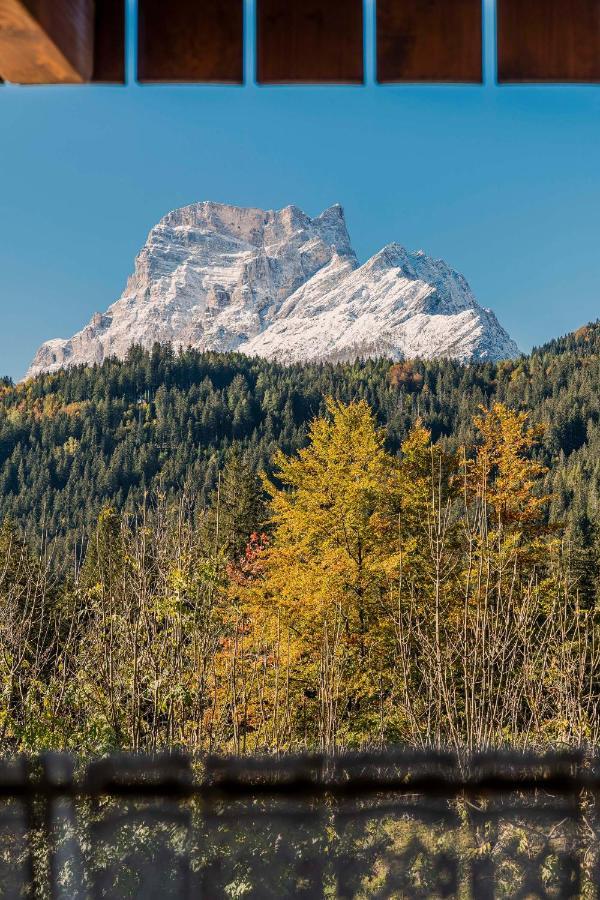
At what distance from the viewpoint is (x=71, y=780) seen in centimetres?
240

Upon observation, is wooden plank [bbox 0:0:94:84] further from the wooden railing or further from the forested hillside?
the forested hillside

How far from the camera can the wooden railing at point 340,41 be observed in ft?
3.10

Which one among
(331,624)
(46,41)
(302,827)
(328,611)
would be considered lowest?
(302,827)

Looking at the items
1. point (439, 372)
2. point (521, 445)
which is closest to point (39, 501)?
point (439, 372)

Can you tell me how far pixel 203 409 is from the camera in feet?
409

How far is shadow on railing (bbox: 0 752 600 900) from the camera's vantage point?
2.33m

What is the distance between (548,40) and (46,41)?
21.7 inches

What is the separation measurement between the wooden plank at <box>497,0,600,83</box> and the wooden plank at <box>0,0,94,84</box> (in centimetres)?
47

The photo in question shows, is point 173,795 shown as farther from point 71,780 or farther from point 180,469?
point 180,469

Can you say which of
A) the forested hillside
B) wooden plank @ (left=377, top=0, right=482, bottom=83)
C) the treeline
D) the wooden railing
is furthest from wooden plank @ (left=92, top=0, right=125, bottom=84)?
the forested hillside

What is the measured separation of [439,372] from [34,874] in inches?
4859

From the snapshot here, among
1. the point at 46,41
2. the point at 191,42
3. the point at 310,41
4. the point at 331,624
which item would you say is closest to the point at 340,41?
the point at 310,41

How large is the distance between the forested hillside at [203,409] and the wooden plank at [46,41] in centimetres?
9244

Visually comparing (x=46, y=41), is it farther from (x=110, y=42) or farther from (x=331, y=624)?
(x=331, y=624)
